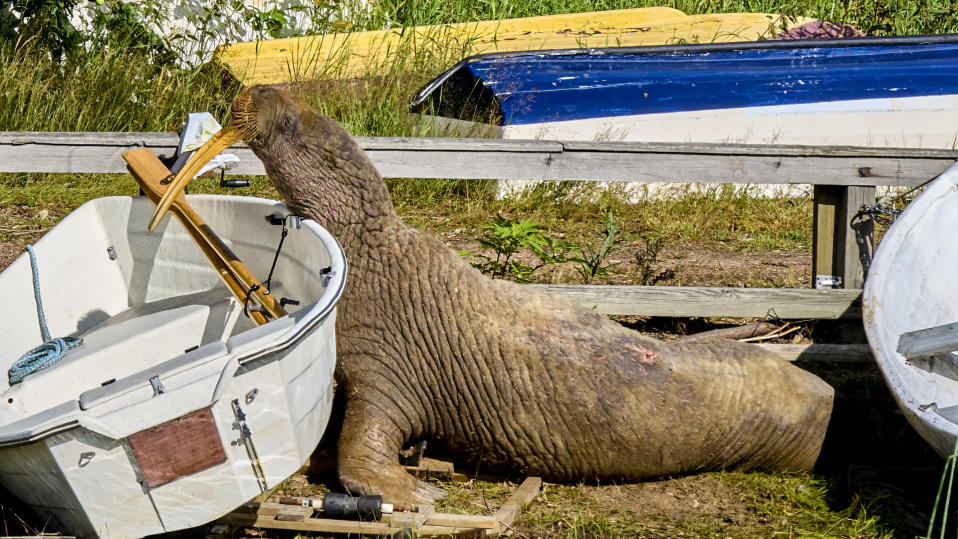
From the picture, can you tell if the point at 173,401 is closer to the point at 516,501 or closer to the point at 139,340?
the point at 139,340

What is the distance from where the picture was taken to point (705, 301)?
5.26 meters

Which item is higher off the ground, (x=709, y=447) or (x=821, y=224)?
(x=821, y=224)

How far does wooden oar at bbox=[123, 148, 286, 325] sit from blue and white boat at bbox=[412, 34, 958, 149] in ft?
11.9

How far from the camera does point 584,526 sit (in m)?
3.98

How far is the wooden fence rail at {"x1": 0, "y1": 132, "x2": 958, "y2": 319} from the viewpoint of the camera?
5070 millimetres

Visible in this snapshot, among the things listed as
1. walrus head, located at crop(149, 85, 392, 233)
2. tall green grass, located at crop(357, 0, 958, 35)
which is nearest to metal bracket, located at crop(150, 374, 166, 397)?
walrus head, located at crop(149, 85, 392, 233)

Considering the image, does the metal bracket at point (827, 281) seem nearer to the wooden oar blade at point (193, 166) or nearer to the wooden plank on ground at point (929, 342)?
the wooden plank on ground at point (929, 342)

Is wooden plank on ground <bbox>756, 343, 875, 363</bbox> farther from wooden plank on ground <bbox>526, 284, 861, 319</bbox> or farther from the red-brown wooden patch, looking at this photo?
the red-brown wooden patch

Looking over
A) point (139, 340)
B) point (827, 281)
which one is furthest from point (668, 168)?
point (139, 340)

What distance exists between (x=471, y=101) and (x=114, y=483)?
5.16 m

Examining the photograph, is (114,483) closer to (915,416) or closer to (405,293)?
(405,293)

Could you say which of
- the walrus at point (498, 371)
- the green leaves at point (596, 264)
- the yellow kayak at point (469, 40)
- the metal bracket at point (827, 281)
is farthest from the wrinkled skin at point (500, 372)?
the yellow kayak at point (469, 40)

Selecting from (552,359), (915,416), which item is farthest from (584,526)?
(915,416)

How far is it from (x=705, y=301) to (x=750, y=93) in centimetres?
330
